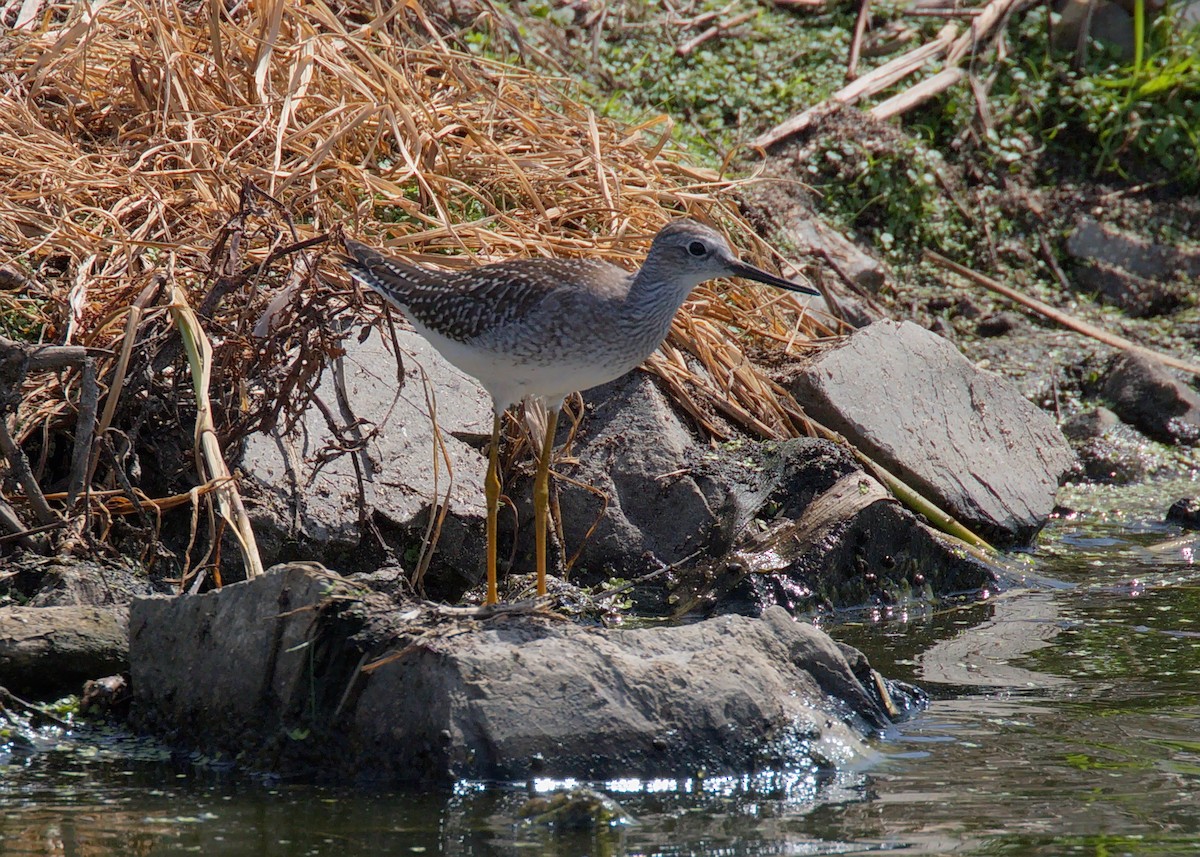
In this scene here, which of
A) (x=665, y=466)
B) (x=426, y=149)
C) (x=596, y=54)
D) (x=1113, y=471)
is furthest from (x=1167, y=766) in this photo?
(x=596, y=54)

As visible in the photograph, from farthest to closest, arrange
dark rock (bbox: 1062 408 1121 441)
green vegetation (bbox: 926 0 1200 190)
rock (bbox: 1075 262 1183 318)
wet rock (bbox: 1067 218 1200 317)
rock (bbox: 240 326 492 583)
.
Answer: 1. green vegetation (bbox: 926 0 1200 190)
2. wet rock (bbox: 1067 218 1200 317)
3. rock (bbox: 1075 262 1183 318)
4. dark rock (bbox: 1062 408 1121 441)
5. rock (bbox: 240 326 492 583)

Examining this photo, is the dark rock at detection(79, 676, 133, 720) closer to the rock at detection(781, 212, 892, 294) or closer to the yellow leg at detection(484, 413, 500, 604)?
the yellow leg at detection(484, 413, 500, 604)

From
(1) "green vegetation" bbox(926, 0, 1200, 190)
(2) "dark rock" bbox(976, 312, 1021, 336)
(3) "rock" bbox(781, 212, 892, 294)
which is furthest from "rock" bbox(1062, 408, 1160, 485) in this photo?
(1) "green vegetation" bbox(926, 0, 1200, 190)

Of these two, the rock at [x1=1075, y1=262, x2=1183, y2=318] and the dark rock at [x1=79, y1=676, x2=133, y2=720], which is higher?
the rock at [x1=1075, y1=262, x2=1183, y2=318]

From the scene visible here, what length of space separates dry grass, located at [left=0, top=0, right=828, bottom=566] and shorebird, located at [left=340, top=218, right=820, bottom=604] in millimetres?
632

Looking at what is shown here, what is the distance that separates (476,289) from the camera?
204 inches

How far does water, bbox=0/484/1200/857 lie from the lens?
3590mm

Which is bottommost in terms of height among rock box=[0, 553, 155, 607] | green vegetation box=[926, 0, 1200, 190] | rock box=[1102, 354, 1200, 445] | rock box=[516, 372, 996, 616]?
rock box=[0, 553, 155, 607]

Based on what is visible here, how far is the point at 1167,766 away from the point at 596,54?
23.1 feet

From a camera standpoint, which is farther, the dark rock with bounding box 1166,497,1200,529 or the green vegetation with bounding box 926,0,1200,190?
the green vegetation with bounding box 926,0,1200,190

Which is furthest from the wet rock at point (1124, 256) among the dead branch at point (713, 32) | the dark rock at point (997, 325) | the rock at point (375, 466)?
the rock at point (375, 466)

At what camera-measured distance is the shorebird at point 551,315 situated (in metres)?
4.92

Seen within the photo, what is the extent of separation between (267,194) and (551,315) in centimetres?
147

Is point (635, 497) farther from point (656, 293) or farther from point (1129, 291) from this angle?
point (1129, 291)
